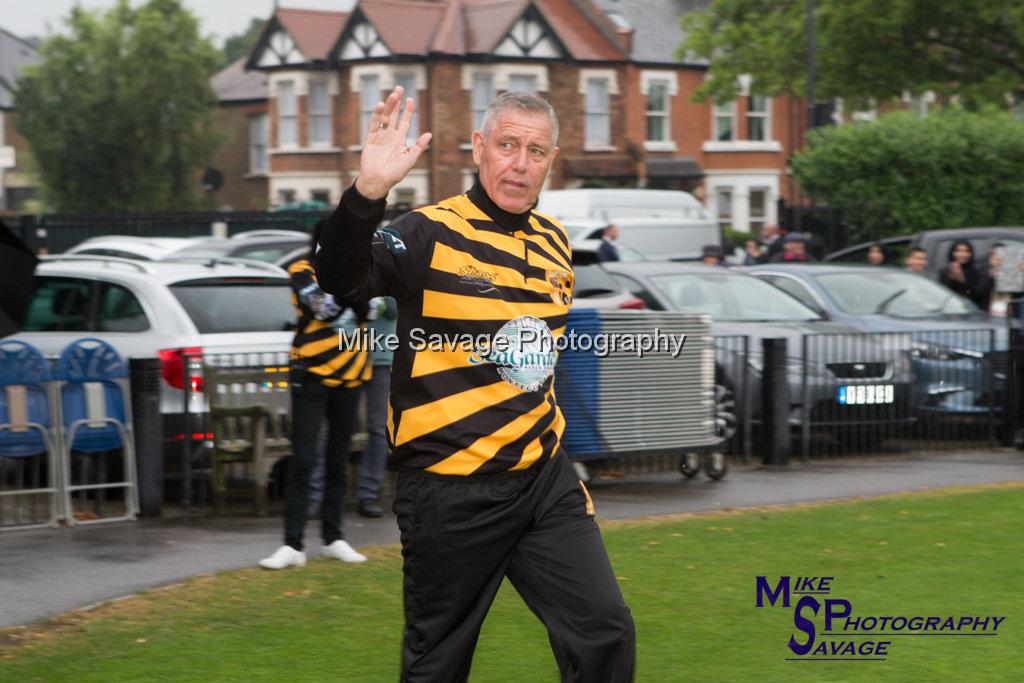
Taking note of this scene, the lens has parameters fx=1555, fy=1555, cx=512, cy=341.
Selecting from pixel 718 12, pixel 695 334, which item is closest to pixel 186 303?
pixel 695 334

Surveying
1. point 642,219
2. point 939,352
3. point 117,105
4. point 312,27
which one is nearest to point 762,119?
point 312,27

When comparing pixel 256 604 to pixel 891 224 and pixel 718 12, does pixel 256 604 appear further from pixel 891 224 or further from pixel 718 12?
pixel 718 12

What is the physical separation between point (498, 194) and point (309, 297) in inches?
154

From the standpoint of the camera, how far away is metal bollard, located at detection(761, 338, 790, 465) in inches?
480

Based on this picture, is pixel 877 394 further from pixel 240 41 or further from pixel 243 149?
pixel 240 41

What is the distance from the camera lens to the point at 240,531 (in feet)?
31.6

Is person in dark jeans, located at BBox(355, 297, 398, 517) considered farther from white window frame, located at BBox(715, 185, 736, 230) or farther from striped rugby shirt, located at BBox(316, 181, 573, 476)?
white window frame, located at BBox(715, 185, 736, 230)

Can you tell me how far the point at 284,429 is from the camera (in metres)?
10.2

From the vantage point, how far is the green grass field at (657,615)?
6.21 m

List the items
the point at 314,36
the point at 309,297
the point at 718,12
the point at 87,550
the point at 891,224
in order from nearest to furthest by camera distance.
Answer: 1. the point at 309,297
2. the point at 87,550
3. the point at 891,224
4. the point at 718,12
5. the point at 314,36

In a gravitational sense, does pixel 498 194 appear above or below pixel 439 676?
above

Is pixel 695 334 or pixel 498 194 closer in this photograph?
pixel 498 194

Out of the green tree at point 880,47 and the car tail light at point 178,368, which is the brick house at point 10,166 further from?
the car tail light at point 178,368

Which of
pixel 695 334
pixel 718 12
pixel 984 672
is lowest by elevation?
pixel 984 672
